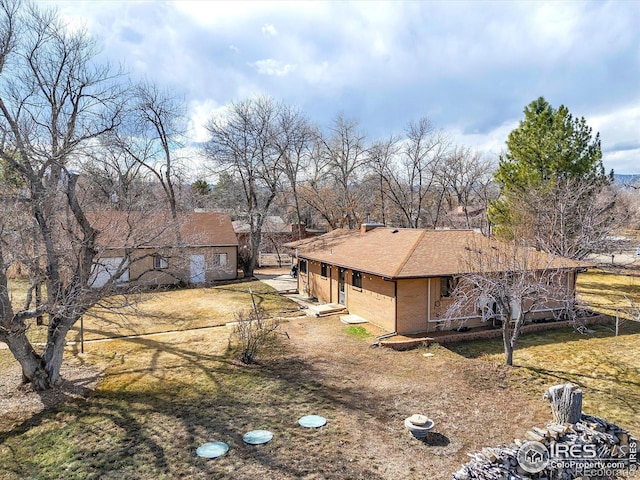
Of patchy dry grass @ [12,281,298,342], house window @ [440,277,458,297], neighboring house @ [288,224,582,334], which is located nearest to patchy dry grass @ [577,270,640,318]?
neighboring house @ [288,224,582,334]

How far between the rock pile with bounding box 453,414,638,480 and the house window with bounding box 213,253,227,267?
79.5ft

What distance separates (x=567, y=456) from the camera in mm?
6844

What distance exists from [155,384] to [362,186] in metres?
34.5

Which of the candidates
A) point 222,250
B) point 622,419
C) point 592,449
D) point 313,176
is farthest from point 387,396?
point 313,176

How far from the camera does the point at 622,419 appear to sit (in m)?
8.55

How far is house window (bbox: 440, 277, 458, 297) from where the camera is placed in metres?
14.8

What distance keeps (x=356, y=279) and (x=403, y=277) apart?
12.5ft

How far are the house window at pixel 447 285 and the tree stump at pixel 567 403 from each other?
7303 millimetres

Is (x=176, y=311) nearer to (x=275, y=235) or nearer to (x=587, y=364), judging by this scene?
(x=587, y=364)

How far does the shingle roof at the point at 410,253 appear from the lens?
14.3 meters

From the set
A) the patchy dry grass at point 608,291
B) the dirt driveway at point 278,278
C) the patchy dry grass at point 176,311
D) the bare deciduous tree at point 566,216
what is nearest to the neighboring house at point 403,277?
the patchy dry grass at point 176,311

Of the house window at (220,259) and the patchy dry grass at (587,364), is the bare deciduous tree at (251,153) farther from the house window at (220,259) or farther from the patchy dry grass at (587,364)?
the patchy dry grass at (587,364)

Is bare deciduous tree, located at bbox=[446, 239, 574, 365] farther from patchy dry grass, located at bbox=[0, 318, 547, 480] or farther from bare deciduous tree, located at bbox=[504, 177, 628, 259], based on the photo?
bare deciduous tree, located at bbox=[504, 177, 628, 259]

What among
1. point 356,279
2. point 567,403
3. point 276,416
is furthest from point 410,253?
point 276,416
